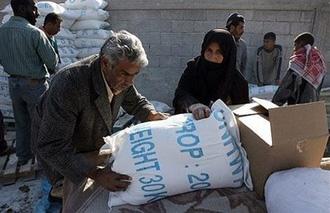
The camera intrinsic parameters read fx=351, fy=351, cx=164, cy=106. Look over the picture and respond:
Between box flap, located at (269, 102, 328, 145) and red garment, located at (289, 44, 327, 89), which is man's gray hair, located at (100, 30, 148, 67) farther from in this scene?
red garment, located at (289, 44, 327, 89)

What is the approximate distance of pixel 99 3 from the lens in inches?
181

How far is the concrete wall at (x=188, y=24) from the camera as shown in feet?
15.4

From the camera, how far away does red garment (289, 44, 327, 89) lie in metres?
3.42

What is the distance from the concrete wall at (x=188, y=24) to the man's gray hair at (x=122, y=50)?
3.68 m

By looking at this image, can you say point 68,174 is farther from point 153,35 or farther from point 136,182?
point 153,35

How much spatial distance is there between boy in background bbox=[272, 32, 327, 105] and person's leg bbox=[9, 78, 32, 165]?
8.16ft

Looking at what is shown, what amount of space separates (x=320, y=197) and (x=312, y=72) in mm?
2552

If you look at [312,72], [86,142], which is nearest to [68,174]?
[86,142]

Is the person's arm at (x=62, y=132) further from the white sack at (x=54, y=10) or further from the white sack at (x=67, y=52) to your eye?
the white sack at (x=67, y=52)

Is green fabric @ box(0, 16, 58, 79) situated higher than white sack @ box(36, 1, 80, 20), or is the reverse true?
white sack @ box(36, 1, 80, 20)

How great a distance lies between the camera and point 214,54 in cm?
220

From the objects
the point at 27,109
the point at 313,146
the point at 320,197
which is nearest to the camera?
the point at 320,197

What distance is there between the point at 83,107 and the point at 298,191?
880 millimetres

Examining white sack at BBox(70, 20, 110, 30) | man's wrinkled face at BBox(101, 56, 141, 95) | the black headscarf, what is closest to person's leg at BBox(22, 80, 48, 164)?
white sack at BBox(70, 20, 110, 30)
